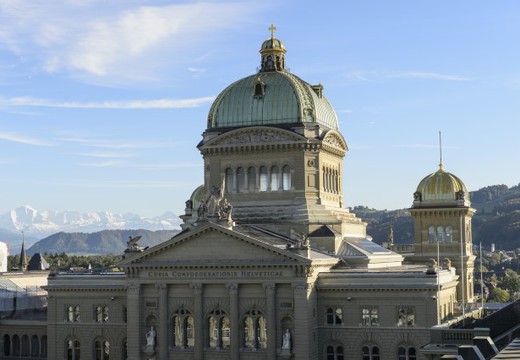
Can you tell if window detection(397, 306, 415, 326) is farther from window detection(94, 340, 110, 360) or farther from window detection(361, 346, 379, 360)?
window detection(94, 340, 110, 360)

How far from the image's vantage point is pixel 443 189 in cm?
11144

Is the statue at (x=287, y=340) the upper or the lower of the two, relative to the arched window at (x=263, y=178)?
lower

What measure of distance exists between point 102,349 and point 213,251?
17.1 meters

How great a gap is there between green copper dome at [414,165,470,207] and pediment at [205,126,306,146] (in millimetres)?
23076

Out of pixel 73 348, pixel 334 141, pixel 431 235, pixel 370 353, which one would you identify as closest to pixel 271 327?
pixel 370 353

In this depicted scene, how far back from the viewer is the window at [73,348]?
95125 mm

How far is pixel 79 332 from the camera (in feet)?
310

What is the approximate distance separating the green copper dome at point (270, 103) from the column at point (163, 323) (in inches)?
820

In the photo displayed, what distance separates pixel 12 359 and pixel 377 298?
45266mm

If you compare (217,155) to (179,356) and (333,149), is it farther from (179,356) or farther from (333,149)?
(179,356)

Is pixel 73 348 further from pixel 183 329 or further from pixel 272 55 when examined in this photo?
pixel 272 55

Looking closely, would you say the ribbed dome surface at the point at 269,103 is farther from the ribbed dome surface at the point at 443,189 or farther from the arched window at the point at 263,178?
the ribbed dome surface at the point at 443,189

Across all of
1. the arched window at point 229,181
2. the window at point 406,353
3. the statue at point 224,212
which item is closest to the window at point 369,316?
the window at point 406,353

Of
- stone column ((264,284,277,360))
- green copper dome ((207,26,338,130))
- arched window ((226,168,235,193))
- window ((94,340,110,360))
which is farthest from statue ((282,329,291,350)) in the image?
green copper dome ((207,26,338,130))
